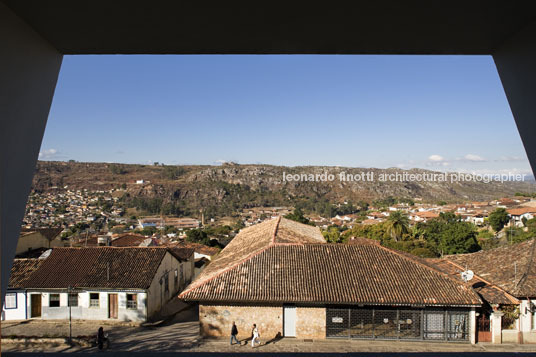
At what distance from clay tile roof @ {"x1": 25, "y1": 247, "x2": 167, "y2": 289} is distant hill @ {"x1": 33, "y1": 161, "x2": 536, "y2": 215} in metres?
50.7

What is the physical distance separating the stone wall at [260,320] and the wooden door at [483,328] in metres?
4.92

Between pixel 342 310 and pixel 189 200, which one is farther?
pixel 189 200

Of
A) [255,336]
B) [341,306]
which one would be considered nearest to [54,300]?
[255,336]

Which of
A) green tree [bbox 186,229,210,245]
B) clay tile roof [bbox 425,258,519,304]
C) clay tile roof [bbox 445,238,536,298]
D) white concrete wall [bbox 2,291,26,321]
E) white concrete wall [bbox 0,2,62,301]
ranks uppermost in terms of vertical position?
white concrete wall [bbox 0,2,62,301]

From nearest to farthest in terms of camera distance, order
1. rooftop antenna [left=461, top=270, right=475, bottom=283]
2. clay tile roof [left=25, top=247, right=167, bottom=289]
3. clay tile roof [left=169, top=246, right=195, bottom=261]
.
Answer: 1. rooftop antenna [left=461, top=270, right=475, bottom=283]
2. clay tile roof [left=25, top=247, right=167, bottom=289]
3. clay tile roof [left=169, top=246, right=195, bottom=261]

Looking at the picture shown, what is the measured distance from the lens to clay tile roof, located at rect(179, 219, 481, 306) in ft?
36.2

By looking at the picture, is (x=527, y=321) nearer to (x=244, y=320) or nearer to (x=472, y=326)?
(x=472, y=326)

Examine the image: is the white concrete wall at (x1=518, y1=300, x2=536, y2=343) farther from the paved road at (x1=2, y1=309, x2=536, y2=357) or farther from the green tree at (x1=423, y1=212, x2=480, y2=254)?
the green tree at (x1=423, y1=212, x2=480, y2=254)

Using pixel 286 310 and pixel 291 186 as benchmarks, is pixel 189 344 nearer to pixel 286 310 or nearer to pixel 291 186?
pixel 286 310

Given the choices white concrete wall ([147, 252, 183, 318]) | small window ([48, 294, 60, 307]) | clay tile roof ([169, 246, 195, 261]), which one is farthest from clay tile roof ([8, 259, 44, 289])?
clay tile roof ([169, 246, 195, 261])

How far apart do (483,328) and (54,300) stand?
15533mm

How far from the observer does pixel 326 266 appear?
12852mm

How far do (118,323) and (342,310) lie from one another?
853cm
